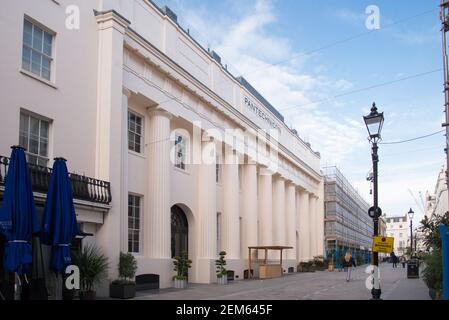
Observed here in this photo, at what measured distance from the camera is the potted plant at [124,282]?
16562 mm

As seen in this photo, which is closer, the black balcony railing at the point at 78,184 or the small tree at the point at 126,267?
the black balcony railing at the point at 78,184

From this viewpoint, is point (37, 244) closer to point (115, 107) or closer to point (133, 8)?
point (115, 107)

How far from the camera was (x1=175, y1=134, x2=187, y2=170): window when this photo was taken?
974 inches

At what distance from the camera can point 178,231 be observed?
83.1ft

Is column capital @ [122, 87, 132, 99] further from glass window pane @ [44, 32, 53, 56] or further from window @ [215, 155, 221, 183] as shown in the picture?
window @ [215, 155, 221, 183]

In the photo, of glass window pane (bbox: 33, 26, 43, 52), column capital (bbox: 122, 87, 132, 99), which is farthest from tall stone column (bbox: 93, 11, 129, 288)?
glass window pane (bbox: 33, 26, 43, 52)

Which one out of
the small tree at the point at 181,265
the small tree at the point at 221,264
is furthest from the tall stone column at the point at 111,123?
the small tree at the point at 221,264

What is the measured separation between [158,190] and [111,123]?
15.3 feet

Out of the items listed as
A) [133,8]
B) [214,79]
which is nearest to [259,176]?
[214,79]

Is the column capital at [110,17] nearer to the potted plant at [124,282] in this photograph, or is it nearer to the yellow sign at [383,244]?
the potted plant at [124,282]

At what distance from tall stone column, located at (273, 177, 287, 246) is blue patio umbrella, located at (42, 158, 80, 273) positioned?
25.4 m

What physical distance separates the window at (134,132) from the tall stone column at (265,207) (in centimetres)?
1483

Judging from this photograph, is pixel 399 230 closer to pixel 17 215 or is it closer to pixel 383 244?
pixel 383 244

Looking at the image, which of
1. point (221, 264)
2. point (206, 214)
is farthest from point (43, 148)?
point (221, 264)
